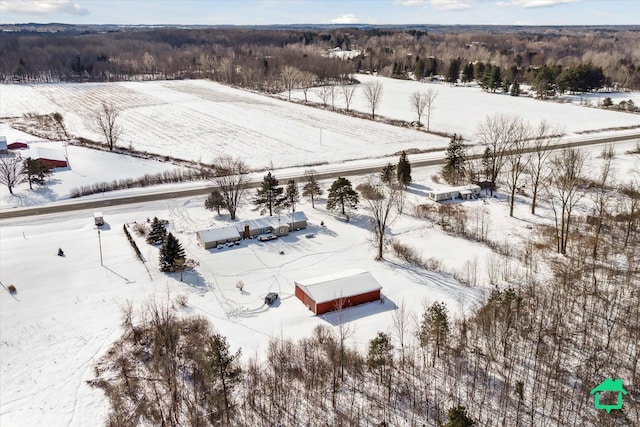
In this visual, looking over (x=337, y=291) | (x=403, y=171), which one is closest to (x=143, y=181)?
(x=403, y=171)

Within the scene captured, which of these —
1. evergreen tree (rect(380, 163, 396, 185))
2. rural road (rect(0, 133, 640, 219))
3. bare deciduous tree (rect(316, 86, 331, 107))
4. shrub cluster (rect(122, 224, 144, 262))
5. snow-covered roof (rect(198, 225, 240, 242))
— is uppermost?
bare deciduous tree (rect(316, 86, 331, 107))

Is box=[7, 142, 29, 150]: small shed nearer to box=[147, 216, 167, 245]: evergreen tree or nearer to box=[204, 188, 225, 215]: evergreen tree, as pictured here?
box=[204, 188, 225, 215]: evergreen tree

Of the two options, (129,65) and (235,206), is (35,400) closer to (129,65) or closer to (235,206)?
(235,206)

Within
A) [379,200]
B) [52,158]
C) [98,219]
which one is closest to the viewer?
[98,219]

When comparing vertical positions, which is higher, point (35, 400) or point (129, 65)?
point (129, 65)

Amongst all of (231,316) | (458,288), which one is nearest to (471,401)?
(458,288)

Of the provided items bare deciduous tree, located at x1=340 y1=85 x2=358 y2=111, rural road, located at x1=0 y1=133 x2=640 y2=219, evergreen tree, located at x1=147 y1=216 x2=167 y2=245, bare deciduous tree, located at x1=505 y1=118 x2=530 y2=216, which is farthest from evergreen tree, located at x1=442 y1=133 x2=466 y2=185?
bare deciduous tree, located at x1=340 y1=85 x2=358 y2=111

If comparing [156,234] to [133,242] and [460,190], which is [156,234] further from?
[460,190]
